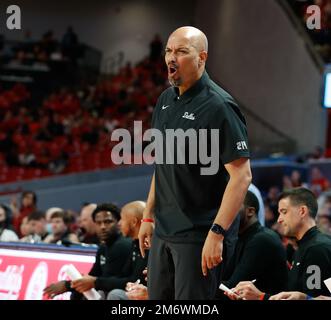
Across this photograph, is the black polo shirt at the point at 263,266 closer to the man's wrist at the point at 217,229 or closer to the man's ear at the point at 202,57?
the man's wrist at the point at 217,229

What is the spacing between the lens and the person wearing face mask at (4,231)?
8.21 meters

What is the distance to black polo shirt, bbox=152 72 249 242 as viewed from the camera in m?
A: 3.35

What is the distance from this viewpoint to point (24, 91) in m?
20.2

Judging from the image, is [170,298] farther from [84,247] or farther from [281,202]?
[84,247]

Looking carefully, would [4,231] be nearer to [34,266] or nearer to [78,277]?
[34,266]

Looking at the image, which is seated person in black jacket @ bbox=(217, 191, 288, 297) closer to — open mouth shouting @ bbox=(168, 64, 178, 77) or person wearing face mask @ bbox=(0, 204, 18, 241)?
open mouth shouting @ bbox=(168, 64, 178, 77)

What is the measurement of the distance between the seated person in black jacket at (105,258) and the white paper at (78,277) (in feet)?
0.23

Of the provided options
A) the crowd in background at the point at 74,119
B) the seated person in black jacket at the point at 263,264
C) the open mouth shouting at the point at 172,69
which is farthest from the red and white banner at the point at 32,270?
the crowd in background at the point at 74,119

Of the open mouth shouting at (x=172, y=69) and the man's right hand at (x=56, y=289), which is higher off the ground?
the open mouth shouting at (x=172, y=69)

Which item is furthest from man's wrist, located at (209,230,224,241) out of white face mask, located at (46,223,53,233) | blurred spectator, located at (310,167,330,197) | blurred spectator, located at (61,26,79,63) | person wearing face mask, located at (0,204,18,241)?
blurred spectator, located at (61,26,79,63)

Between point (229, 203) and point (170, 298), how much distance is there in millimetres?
519

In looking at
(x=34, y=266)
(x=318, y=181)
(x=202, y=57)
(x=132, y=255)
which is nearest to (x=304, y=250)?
(x=202, y=57)

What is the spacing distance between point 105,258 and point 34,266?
0.87 metres
